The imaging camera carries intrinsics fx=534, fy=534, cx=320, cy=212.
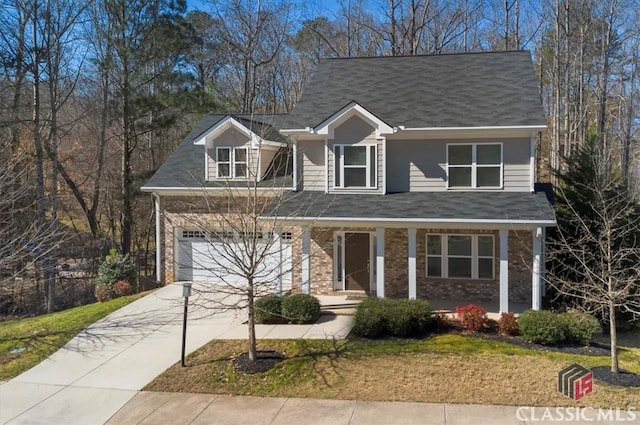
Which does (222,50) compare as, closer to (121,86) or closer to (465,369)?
(121,86)

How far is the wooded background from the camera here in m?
23.7

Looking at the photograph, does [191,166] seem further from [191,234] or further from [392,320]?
[392,320]

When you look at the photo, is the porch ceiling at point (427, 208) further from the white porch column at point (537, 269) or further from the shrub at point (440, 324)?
the shrub at point (440, 324)

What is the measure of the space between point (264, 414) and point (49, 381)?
4.94m

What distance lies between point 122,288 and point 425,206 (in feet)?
35.7

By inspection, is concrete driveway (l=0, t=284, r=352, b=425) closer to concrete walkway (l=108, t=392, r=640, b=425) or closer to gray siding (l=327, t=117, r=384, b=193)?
concrete walkway (l=108, t=392, r=640, b=425)

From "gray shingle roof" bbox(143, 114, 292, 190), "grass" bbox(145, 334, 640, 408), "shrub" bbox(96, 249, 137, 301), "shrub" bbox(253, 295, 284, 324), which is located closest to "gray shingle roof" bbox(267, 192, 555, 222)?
"shrub" bbox(253, 295, 284, 324)

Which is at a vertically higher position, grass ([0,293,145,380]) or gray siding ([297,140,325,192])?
gray siding ([297,140,325,192])

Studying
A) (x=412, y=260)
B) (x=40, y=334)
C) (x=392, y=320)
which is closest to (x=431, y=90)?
(x=412, y=260)

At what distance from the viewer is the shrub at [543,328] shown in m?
12.2

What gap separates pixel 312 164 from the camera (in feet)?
58.1

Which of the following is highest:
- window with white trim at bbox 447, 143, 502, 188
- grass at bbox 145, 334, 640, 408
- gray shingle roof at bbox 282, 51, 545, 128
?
gray shingle roof at bbox 282, 51, 545, 128

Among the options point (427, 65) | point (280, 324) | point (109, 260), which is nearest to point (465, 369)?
point (280, 324)

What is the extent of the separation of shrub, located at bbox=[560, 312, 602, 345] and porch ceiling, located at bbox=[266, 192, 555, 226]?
2601 mm
